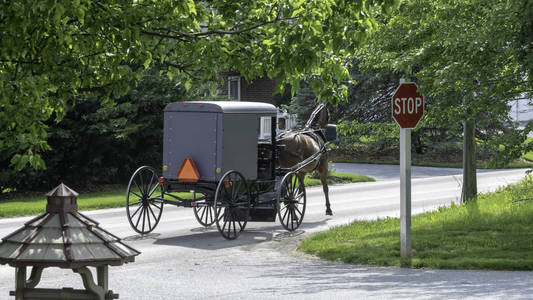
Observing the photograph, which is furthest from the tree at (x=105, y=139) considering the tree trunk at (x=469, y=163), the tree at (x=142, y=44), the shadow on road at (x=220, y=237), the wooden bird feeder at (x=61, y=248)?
the wooden bird feeder at (x=61, y=248)

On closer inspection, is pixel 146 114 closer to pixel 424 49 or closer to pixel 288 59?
pixel 424 49

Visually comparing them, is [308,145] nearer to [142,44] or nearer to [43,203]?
[43,203]

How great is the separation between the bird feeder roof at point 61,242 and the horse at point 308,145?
12508 mm

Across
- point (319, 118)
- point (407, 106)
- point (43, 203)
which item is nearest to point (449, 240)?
point (407, 106)

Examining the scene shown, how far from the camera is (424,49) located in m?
12.4

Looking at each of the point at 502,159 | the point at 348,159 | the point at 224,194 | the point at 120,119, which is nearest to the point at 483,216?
the point at 502,159

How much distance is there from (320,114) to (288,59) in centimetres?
1169

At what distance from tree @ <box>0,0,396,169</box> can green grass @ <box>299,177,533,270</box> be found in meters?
3.99

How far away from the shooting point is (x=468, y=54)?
1168cm

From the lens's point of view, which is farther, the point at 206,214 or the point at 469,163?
the point at 469,163

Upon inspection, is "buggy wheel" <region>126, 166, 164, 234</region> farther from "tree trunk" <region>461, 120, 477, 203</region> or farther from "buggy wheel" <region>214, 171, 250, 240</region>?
"tree trunk" <region>461, 120, 477, 203</region>

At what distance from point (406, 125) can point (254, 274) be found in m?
3.16

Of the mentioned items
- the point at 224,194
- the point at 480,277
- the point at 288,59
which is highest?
the point at 288,59

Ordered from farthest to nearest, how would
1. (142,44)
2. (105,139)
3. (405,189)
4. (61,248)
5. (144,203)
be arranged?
(105,139) → (144,203) → (405,189) → (142,44) → (61,248)
